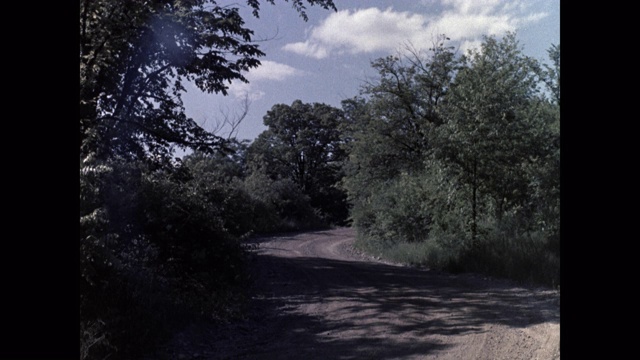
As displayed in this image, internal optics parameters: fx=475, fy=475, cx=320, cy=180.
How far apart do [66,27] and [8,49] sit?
0.41 m

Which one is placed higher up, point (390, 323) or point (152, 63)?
point (152, 63)

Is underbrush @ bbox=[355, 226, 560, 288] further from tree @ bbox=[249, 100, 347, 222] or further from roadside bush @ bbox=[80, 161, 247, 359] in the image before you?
tree @ bbox=[249, 100, 347, 222]

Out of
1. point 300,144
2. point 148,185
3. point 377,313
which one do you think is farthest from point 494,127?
point 300,144

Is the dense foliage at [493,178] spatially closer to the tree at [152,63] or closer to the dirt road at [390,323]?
the dirt road at [390,323]

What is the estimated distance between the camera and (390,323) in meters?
7.85

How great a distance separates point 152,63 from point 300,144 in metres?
38.0

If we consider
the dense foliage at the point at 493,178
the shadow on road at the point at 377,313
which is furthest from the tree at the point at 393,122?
the shadow on road at the point at 377,313

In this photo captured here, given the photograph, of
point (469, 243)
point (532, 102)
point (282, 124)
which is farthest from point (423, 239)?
point (282, 124)

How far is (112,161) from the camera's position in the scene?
9016 mm

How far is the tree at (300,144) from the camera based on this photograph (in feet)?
157

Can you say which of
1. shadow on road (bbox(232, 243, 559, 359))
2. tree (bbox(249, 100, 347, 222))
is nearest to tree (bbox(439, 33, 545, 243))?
shadow on road (bbox(232, 243, 559, 359))

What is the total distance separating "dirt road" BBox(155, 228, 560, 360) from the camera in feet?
20.8

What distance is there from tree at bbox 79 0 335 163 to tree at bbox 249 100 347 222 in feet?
112

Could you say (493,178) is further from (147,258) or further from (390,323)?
(147,258)
